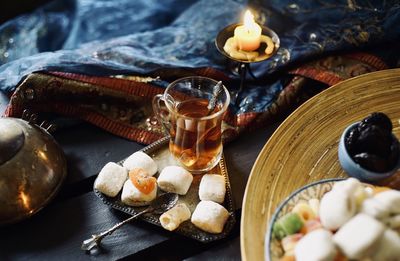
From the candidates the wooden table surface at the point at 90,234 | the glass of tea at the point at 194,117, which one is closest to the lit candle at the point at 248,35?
the glass of tea at the point at 194,117

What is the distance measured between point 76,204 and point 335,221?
0.48 m

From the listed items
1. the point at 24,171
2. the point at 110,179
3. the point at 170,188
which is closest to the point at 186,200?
the point at 170,188

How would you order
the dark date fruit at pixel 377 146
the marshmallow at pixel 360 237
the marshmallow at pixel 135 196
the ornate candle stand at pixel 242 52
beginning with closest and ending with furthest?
the marshmallow at pixel 360 237, the dark date fruit at pixel 377 146, the marshmallow at pixel 135 196, the ornate candle stand at pixel 242 52

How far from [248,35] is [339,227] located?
1.56 ft

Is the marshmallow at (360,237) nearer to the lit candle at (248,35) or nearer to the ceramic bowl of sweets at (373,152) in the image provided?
the ceramic bowl of sweets at (373,152)

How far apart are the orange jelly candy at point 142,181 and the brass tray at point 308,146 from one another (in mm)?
174

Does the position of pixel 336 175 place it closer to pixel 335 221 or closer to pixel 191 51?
pixel 335 221

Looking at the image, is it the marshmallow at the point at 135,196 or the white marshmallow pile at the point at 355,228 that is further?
the marshmallow at the point at 135,196

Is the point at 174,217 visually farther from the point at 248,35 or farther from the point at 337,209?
the point at 248,35

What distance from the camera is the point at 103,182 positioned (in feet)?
2.70

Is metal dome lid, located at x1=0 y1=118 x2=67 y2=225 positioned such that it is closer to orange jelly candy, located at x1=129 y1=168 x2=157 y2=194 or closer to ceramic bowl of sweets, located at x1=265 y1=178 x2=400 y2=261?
orange jelly candy, located at x1=129 y1=168 x2=157 y2=194

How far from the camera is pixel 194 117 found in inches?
32.9

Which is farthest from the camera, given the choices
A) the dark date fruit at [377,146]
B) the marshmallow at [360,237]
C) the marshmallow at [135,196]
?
the marshmallow at [135,196]

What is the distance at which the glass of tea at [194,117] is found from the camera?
82 cm
